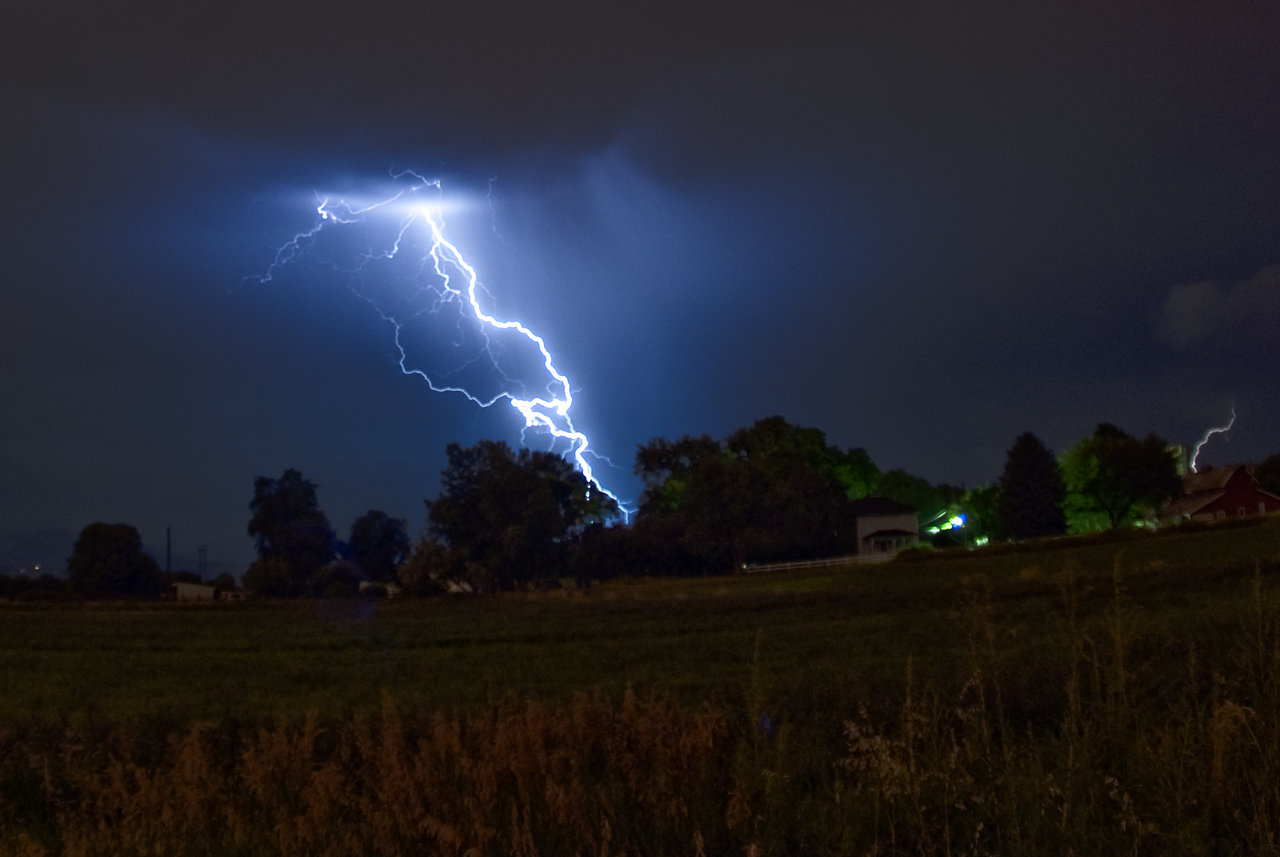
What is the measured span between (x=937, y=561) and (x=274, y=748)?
140 ft

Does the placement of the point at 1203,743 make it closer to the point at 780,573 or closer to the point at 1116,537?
the point at 1116,537

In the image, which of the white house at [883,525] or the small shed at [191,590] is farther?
the small shed at [191,590]

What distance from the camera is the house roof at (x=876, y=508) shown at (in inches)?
3022

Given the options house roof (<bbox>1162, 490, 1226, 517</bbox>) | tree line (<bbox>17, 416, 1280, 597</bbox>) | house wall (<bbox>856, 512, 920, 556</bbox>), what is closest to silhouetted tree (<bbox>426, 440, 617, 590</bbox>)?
tree line (<bbox>17, 416, 1280, 597</bbox>)

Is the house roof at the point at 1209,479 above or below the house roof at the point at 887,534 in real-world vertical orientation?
above

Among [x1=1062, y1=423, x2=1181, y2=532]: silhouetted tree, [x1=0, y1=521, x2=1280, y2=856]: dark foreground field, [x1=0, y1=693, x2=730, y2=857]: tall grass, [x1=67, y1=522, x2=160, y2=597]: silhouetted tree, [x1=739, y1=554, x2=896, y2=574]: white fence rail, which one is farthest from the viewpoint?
[x1=67, y1=522, x2=160, y2=597]: silhouetted tree

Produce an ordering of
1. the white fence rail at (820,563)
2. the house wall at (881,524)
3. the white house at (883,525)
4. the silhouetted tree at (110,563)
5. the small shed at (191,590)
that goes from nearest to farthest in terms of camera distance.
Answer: the white fence rail at (820,563)
the white house at (883,525)
the house wall at (881,524)
the small shed at (191,590)
the silhouetted tree at (110,563)

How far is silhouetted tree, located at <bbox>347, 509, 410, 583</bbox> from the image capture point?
9169 centimetres

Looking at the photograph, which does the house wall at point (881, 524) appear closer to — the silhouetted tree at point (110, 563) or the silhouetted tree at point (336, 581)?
the silhouetted tree at point (336, 581)

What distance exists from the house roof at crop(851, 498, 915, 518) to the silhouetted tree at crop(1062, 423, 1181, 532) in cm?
1085

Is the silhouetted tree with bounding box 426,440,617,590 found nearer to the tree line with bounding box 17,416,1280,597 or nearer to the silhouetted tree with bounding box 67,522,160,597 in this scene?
the tree line with bounding box 17,416,1280,597

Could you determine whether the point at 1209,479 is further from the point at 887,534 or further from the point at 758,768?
the point at 758,768

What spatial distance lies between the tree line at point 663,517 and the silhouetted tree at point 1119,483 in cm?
9

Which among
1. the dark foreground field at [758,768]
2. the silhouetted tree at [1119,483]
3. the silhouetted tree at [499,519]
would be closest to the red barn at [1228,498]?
the silhouetted tree at [1119,483]
